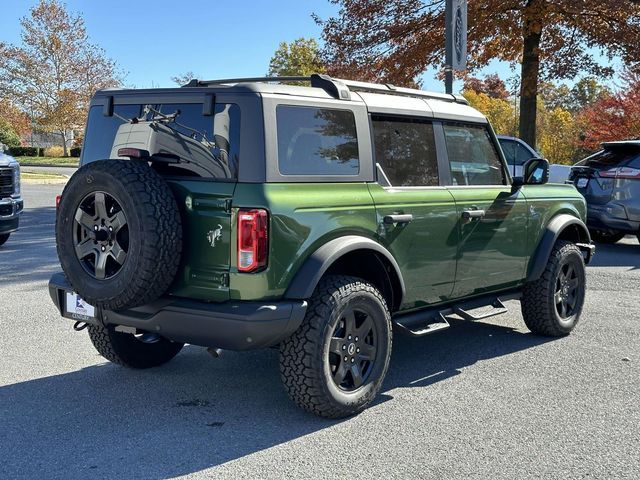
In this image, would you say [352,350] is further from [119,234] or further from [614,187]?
[614,187]

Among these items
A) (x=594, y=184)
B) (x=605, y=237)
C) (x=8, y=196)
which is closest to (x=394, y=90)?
(x=8, y=196)

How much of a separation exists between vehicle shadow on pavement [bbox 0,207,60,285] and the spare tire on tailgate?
14.5 feet

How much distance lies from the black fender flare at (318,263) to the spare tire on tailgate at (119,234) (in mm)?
669

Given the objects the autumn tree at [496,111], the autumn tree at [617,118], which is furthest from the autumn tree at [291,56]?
the autumn tree at [617,118]

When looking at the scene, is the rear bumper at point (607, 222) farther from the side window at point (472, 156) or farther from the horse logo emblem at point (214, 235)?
the horse logo emblem at point (214, 235)

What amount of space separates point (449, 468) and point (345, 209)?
1573 millimetres

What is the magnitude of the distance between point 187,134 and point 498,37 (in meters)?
16.8

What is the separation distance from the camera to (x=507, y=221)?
570 cm

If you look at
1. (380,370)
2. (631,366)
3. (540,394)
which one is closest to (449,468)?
(380,370)

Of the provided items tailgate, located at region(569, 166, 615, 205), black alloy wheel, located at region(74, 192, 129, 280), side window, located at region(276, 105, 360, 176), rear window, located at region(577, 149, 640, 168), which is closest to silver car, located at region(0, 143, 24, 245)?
black alloy wheel, located at region(74, 192, 129, 280)

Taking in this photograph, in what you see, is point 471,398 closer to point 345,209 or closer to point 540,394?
point 540,394

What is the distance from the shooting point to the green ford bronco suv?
3938 mm

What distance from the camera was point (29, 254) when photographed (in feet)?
33.4

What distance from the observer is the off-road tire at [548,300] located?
6117mm
